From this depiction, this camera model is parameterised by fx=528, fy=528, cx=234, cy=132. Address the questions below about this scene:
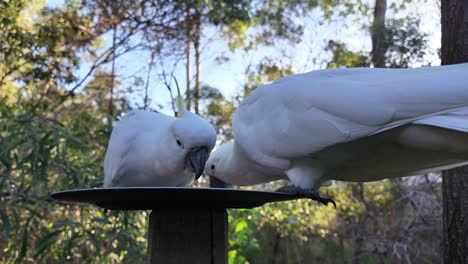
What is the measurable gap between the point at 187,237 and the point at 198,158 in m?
0.26

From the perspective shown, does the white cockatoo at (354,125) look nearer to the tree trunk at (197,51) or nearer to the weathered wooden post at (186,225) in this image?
the weathered wooden post at (186,225)

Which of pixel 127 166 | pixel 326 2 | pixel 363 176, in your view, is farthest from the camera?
pixel 326 2

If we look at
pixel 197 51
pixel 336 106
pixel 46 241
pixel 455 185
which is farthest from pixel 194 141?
pixel 197 51

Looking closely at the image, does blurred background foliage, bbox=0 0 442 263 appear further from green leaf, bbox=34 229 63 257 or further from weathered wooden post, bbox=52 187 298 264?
weathered wooden post, bbox=52 187 298 264

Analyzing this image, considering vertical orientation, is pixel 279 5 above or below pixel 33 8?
above

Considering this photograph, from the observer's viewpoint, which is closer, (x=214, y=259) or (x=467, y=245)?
(x=214, y=259)

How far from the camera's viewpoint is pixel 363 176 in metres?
1.48

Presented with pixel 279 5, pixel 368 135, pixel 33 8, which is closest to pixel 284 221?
pixel 279 5

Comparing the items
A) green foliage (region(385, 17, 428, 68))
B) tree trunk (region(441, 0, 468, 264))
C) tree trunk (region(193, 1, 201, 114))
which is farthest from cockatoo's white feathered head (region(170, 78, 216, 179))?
tree trunk (region(193, 1, 201, 114))

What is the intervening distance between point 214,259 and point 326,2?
5.39 meters

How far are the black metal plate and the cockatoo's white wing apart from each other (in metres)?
0.16

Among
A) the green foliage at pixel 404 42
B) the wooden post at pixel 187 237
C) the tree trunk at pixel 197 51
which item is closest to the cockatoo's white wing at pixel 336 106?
the wooden post at pixel 187 237

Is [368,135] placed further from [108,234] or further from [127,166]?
[108,234]

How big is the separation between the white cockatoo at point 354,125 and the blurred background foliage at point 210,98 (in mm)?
2042
